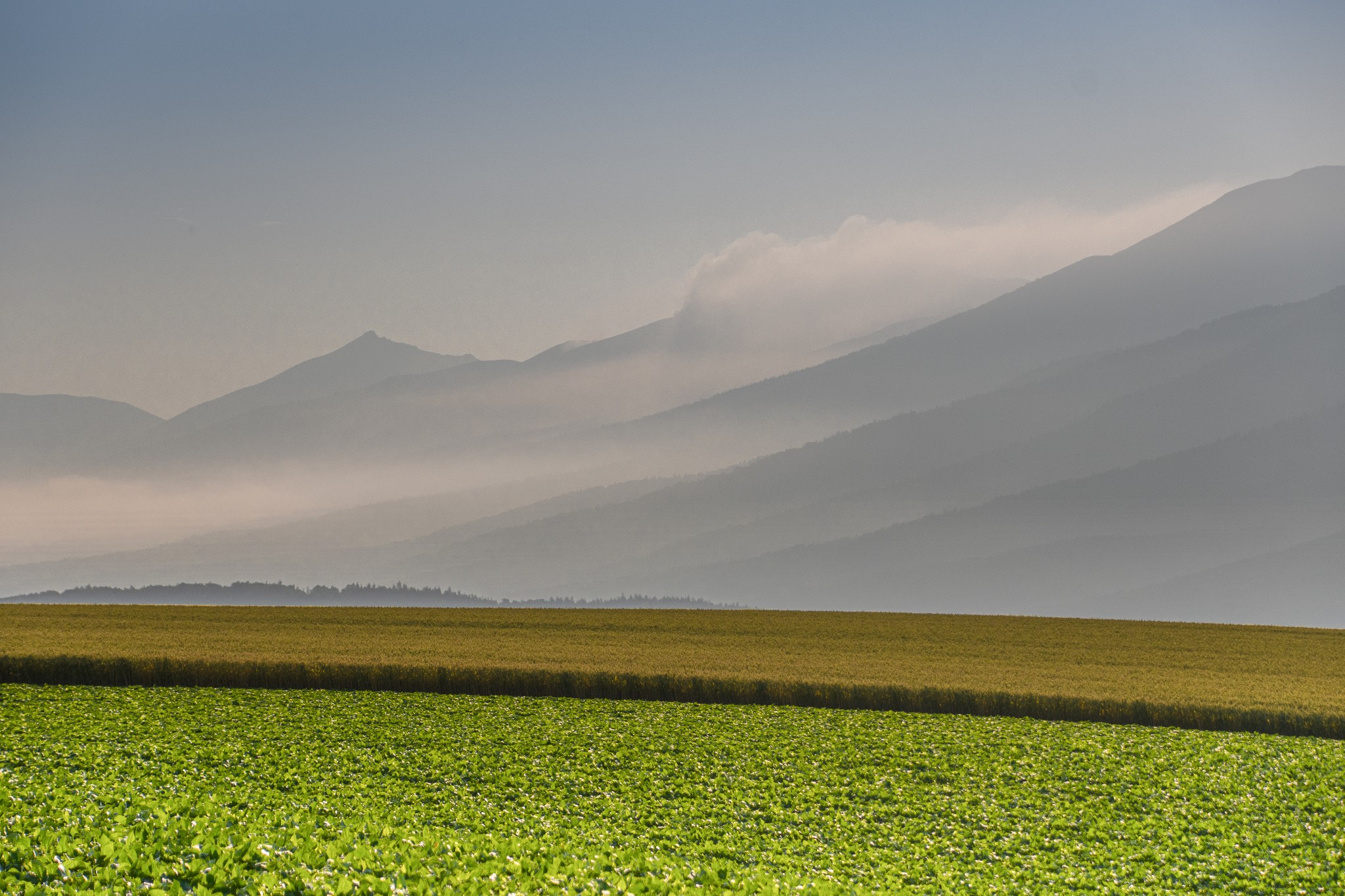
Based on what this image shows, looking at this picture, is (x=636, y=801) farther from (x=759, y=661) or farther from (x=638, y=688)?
(x=759, y=661)

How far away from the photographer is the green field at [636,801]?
10586 millimetres

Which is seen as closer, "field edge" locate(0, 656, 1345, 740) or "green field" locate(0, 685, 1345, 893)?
"green field" locate(0, 685, 1345, 893)

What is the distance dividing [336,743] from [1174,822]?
666 inches

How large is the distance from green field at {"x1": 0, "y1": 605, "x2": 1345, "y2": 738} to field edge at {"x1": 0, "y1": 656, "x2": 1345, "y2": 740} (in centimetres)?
4

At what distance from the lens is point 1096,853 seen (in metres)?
15.1

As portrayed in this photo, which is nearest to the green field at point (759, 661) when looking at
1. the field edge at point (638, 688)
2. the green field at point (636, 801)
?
the field edge at point (638, 688)

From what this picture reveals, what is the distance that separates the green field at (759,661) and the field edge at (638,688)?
Result: 0.14 ft

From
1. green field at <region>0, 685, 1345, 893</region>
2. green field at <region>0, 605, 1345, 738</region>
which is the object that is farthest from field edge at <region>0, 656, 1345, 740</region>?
green field at <region>0, 685, 1345, 893</region>

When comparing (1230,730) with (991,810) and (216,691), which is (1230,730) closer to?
(991,810)

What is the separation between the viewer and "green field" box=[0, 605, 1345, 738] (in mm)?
26906

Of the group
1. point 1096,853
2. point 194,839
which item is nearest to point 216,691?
point 194,839

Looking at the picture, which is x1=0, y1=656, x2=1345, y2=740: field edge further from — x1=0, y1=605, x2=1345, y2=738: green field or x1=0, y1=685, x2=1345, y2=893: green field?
x1=0, y1=685, x2=1345, y2=893: green field

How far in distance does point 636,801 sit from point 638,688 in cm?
1163

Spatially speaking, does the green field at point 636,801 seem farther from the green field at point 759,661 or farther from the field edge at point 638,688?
the green field at point 759,661
